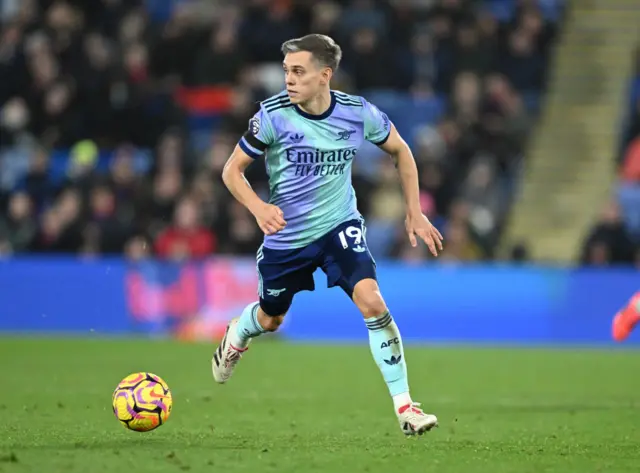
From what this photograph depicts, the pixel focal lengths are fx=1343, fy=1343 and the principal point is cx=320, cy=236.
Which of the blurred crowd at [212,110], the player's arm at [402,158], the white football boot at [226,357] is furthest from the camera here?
the blurred crowd at [212,110]

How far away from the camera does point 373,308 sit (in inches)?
317

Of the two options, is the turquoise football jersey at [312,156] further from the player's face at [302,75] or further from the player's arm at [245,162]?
the player's face at [302,75]

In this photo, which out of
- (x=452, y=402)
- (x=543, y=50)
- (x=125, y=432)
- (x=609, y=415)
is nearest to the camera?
(x=125, y=432)

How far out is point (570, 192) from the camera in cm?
2136

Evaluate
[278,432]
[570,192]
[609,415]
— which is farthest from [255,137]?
[570,192]

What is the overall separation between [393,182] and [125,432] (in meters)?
11.1

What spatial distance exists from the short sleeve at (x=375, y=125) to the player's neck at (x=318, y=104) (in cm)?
27

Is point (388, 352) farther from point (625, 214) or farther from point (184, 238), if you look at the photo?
point (625, 214)

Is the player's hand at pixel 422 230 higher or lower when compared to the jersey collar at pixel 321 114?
lower

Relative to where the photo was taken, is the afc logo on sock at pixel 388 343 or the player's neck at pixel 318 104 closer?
the afc logo on sock at pixel 388 343

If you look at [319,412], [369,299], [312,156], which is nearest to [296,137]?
[312,156]

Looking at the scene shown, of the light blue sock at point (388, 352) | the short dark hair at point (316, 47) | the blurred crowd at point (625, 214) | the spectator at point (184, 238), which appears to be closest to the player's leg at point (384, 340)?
the light blue sock at point (388, 352)

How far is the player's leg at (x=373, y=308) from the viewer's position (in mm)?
8008

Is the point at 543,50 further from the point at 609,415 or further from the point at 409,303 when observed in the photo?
the point at 609,415
